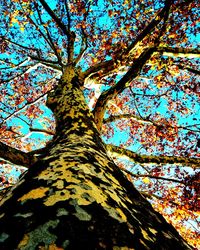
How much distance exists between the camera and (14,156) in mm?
3752

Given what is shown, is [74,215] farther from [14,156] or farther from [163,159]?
[163,159]

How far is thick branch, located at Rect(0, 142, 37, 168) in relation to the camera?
12.1 ft

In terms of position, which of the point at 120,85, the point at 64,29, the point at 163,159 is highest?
the point at 64,29

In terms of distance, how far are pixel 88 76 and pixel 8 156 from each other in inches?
172

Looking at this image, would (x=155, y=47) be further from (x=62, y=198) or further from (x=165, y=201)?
(x=62, y=198)

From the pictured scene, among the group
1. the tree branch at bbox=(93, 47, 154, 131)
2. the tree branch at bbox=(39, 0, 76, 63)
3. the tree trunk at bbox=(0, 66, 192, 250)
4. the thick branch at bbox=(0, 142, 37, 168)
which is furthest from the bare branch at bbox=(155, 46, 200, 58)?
the tree trunk at bbox=(0, 66, 192, 250)

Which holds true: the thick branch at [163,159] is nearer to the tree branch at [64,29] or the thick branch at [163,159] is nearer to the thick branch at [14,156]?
the thick branch at [14,156]

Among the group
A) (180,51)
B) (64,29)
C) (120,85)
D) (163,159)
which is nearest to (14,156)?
(120,85)

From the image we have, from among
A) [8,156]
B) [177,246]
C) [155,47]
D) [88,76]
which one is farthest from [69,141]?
[88,76]

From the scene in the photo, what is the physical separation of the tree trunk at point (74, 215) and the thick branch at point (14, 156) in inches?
73.4

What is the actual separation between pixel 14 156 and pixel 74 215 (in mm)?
2921

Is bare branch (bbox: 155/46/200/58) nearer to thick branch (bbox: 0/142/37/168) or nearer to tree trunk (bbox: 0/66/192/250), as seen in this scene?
thick branch (bbox: 0/142/37/168)

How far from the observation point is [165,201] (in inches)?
289

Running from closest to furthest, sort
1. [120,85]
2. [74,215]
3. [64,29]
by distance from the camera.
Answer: [74,215] < [120,85] < [64,29]
